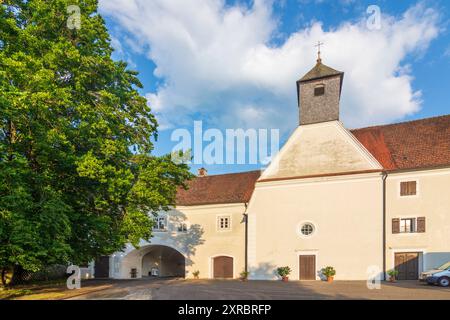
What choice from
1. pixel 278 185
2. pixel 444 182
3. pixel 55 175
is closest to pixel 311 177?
pixel 278 185

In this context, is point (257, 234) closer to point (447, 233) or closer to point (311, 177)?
point (311, 177)

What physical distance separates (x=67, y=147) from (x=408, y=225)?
20144 millimetres

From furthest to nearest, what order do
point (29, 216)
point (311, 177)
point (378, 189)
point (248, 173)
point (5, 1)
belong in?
point (248, 173) < point (311, 177) < point (378, 189) < point (5, 1) < point (29, 216)

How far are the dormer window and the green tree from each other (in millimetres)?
13698

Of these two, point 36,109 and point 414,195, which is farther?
point 414,195

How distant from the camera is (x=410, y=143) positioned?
83.0ft

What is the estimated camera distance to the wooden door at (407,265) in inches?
883

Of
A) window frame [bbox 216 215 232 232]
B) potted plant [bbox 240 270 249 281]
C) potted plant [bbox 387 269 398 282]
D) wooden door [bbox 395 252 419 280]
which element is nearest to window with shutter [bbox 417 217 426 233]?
wooden door [bbox 395 252 419 280]

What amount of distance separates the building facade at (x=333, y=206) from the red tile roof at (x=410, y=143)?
0.07 meters

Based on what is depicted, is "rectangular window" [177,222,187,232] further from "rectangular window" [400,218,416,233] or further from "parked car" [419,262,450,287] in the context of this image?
"parked car" [419,262,450,287]

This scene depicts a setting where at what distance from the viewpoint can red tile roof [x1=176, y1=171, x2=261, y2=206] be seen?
100 ft

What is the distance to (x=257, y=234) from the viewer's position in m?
26.9

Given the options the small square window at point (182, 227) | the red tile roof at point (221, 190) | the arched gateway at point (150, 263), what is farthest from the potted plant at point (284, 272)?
the arched gateway at point (150, 263)

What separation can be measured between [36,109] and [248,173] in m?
22.2
